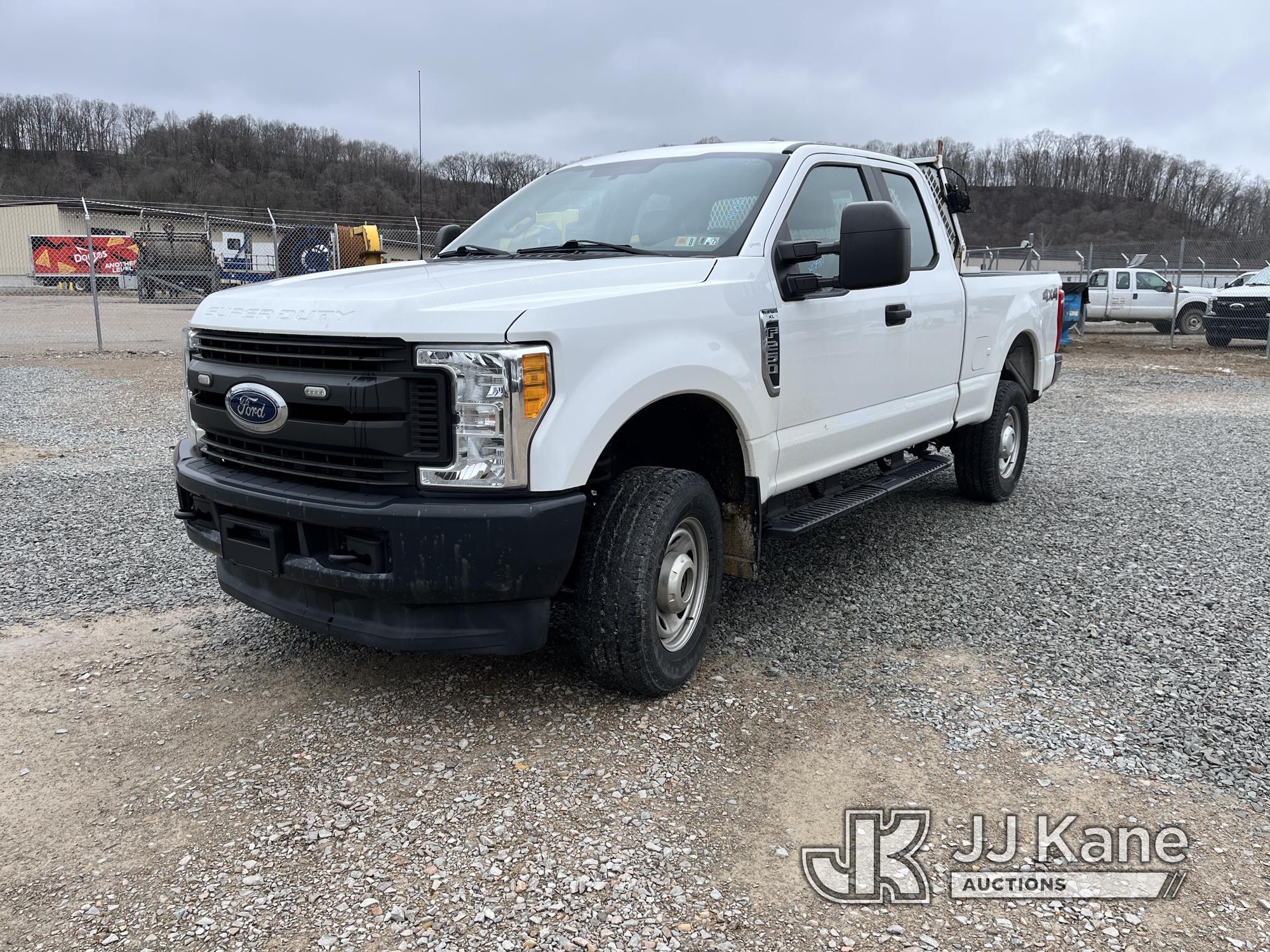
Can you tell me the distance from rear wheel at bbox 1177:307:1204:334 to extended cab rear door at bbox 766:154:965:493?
2072 cm

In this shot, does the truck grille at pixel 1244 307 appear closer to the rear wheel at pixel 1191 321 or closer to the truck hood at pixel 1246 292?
the truck hood at pixel 1246 292

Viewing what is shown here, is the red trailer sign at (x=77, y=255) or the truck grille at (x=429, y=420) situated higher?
the red trailer sign at (x=77, y=255)

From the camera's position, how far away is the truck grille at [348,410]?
2910mm

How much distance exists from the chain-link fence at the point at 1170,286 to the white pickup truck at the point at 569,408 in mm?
12737

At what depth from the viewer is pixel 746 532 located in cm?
394

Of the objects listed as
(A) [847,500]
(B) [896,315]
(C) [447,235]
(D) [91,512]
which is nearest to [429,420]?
(A) [847,500]

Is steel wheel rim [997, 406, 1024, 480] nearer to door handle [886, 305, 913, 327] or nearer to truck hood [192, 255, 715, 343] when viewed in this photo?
door handle [886, 305, 913, 327]

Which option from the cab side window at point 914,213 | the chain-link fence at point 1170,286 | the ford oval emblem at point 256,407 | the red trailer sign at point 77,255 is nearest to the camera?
the ford oval emblem at point 256,407

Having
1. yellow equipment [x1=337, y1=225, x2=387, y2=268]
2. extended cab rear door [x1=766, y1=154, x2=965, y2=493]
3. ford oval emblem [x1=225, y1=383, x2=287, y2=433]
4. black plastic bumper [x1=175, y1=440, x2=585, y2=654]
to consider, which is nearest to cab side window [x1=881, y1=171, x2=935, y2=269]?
extended cab rear door [x1=766, y1=154, x2=965, y2=493]

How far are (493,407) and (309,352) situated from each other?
0.68 meters

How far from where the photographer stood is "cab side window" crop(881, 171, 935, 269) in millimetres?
5157

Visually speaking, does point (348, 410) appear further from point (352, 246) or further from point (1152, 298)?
point (1152, 298)

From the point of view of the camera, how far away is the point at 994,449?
6.25 metres

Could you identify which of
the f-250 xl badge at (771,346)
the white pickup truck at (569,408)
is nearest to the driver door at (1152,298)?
the white pickup truck at (569,408)
